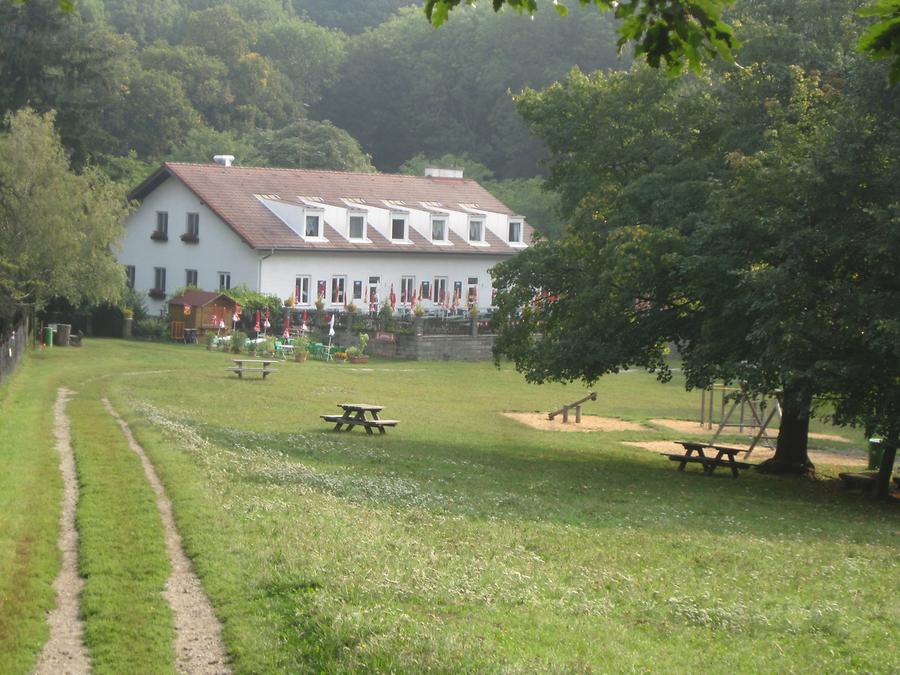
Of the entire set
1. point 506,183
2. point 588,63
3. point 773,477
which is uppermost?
point 588,63

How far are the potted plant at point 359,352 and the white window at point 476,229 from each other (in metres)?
18.0

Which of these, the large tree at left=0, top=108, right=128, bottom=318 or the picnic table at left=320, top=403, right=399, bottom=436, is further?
the large tree at left=0, top=108, right=128, bottom=318

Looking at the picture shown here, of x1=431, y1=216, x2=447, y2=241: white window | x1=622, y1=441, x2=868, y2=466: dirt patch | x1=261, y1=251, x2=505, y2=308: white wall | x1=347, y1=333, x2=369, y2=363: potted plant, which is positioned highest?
x1=431, y1=216, x2=447, y2=241: white window

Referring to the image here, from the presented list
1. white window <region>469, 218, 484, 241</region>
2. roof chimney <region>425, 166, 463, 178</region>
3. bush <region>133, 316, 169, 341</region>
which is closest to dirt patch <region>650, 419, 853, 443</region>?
bush <region>133, 316, 169, 341</region>

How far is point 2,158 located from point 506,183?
5432 cm

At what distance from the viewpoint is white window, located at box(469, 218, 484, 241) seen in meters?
73.9

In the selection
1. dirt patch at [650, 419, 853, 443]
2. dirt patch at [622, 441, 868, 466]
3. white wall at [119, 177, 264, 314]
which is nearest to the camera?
dirt patch at [622, 441, 868, 466]

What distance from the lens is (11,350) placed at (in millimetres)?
38094

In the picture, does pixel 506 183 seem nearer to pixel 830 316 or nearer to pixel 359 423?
pixel 359 423

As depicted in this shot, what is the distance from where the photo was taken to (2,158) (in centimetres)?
4750

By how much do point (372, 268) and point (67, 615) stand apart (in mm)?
57022

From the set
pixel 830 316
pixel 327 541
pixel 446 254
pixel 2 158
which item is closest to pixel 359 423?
pixel 830 316

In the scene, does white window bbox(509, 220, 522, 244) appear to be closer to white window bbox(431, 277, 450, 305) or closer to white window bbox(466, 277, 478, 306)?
white window bbox(466, 277, 478, 306)

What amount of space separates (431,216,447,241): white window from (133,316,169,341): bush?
17367mm
